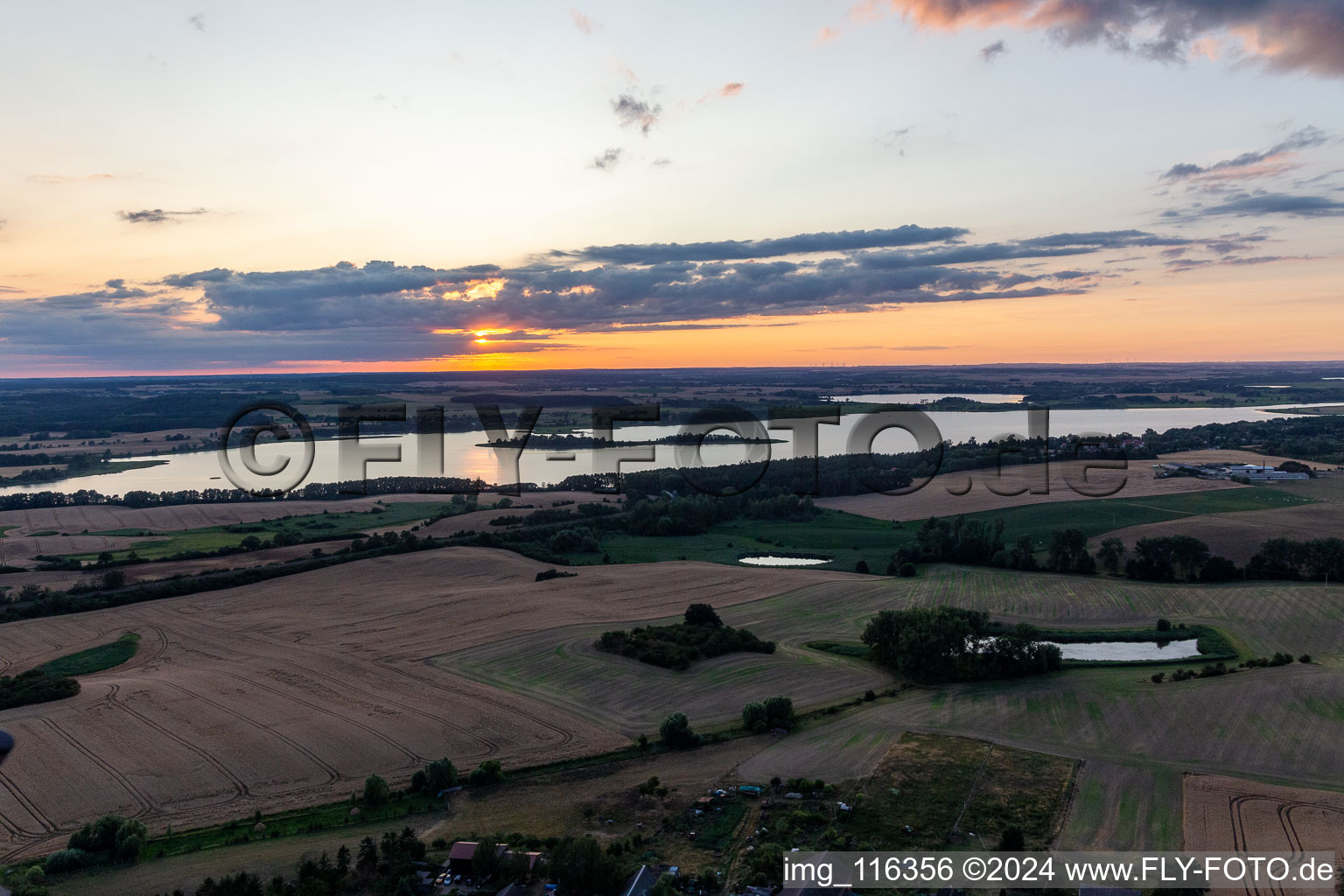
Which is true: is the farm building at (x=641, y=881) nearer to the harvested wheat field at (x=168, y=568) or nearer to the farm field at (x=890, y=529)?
the farm field at (x=890, y=529)

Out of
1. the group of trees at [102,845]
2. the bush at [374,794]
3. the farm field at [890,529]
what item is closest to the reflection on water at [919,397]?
the farm field at [890,529]

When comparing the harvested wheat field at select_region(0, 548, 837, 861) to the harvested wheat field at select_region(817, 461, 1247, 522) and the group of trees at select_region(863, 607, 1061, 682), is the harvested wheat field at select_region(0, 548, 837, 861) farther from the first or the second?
the harvested wheat field at select_region(817, 461, 1247, 522)

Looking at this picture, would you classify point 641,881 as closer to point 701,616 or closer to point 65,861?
point 65,861

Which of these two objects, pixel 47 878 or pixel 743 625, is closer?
pixel 47 878

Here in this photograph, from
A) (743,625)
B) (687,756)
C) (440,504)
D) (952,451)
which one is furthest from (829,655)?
(952,451)

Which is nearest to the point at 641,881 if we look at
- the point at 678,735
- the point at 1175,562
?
the point at 678,735

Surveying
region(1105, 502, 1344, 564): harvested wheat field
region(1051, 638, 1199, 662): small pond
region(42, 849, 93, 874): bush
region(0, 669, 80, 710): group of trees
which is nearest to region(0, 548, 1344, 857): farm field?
region(0, 669, 80, 710): group of trees

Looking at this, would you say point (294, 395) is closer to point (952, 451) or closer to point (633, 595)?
point (952, 451)
